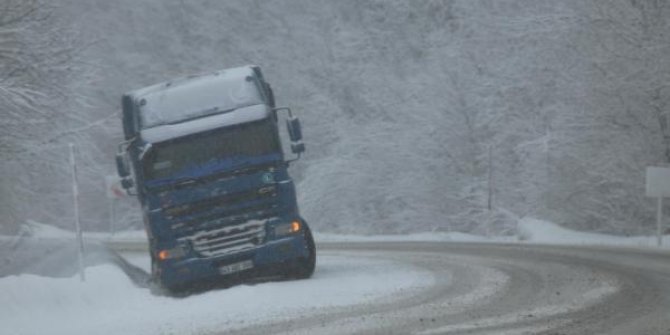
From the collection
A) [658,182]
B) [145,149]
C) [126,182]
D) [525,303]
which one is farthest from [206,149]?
[658,182]

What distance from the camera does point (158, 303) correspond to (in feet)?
47.7

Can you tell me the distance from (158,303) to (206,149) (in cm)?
235

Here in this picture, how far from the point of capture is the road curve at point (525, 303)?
33.3 ft

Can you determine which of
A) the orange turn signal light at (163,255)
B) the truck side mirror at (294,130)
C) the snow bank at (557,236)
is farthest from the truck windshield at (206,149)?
the snow bank at (557,236)

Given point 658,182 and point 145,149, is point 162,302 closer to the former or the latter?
point 145,149

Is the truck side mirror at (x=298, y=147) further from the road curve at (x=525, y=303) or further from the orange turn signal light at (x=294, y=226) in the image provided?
the road curve at (x=525, y=303)

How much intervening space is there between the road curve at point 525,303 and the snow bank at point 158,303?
21.0 inches

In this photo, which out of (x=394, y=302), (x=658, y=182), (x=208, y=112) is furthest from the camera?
(x=658, y=182)

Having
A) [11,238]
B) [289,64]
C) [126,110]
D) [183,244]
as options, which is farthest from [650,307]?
[289,64]

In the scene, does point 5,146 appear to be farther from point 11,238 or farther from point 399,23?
point 399,23

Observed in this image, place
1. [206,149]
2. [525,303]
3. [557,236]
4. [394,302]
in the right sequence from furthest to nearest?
[557,236] → [206,149] → [394,302] → [525,303]

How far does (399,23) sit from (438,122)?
856 cm

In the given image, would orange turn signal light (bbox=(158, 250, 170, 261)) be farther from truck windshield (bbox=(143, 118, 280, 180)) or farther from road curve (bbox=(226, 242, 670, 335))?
road curve (bbox=(226, 242, 670, 335))

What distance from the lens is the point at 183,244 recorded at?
15477mm
